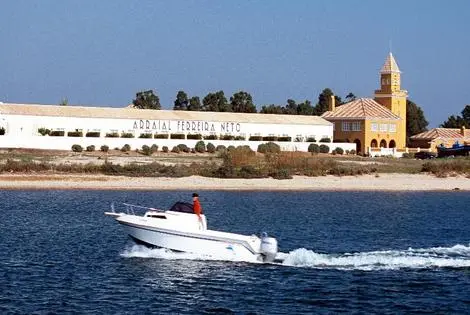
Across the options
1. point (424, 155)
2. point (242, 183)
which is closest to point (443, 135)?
point (424, 155)

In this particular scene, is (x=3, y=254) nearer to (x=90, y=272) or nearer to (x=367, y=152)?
(x=90, y=272)

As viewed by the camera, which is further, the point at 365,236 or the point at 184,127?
the point at 184,127

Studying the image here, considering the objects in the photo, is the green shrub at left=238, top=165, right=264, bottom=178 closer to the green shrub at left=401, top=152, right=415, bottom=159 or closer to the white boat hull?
the green shrub at left=401, top=152, right=415, bottom=159

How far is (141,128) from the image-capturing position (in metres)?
97.2

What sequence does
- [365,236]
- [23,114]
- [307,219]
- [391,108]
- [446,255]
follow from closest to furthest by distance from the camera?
[446,255] < [365,236] < [307,219] < [23,114] < [391,108]

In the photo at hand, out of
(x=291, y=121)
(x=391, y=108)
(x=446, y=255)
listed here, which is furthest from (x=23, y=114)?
(x=446, y=255)

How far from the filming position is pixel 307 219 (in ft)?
157

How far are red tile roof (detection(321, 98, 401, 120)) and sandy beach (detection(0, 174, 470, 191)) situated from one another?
31.7m

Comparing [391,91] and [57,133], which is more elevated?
[391,91]

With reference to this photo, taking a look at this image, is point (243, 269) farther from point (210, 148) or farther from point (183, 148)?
point (210, 148)

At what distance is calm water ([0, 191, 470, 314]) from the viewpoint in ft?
83.5

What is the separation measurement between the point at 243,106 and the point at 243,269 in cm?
10589

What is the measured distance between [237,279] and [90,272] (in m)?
4.35

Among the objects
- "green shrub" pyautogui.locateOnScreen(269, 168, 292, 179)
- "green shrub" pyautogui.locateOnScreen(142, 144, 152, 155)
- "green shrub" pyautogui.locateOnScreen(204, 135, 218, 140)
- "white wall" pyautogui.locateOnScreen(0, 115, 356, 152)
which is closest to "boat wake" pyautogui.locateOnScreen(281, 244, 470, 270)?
"green shrub" pyautogui.locateOnScreen(269, 168, 292, 179)
